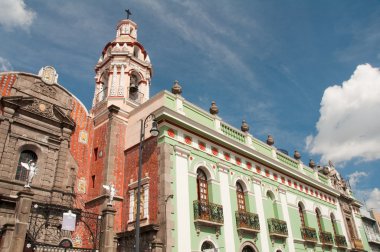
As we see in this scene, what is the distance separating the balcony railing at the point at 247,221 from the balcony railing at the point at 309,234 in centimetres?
515

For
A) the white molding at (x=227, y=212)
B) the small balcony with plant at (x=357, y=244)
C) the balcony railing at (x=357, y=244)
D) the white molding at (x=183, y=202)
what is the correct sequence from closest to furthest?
1. the white molding at (x=183, y=202)
2. the white molding at (x=227, y=212)
3. the small balcony with plant at (x=357, y=244)
4. the balcony railing at (x=357, y=244)

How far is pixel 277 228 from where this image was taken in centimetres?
1989

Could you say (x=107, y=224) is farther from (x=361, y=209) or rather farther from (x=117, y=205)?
(x=361, y=209)

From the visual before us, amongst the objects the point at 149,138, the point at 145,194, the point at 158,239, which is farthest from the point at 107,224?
the point at 149,138

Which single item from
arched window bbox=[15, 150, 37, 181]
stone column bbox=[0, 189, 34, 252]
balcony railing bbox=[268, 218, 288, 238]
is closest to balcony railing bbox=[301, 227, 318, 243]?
balcony railing bbox=[268, 218, 288, 238]

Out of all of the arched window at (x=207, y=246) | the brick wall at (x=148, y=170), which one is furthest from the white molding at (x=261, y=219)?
the brick wall at (x=148, y=170)

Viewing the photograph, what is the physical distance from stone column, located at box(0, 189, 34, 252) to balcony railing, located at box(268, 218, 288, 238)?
13.4 m

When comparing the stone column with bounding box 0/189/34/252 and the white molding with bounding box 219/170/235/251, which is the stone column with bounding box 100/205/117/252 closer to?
the stone column with bounding box 0/189/34/252

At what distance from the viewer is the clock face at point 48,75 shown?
1805 centimetres

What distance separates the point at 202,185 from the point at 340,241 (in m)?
14.5

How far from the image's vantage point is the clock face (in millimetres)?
18047

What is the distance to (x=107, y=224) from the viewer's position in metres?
13.0

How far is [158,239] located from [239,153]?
8296mm

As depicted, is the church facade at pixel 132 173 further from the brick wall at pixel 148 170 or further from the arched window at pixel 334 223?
the arched window at pixel 334 223
